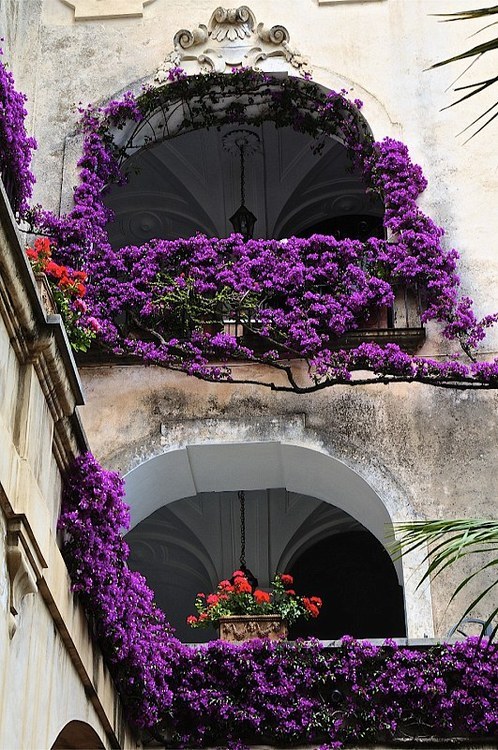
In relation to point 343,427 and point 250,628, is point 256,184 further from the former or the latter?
point 250,628

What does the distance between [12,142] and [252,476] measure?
4495 mm

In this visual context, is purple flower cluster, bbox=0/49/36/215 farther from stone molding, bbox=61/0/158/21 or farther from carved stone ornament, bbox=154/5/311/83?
stone molding, bbox=61/0/158/21

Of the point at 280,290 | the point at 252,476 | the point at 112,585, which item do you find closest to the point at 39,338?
the point at 112,585

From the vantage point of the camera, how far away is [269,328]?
12688 millimetres

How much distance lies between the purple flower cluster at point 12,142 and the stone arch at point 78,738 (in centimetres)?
404

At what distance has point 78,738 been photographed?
Result: 9367 mm

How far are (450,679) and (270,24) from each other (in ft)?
25.4

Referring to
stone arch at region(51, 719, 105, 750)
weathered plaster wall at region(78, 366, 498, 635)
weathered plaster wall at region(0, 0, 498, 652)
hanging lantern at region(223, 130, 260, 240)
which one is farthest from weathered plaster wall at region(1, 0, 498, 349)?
stone arch at region(51, 719, 105, 750)

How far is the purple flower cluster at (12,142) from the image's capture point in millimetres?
9875

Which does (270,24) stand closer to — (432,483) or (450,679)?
(432,483)

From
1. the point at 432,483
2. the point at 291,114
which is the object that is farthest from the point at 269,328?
the point at 291,114

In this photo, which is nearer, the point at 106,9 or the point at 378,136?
the point at 378,136

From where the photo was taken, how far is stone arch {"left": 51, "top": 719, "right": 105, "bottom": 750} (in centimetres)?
902

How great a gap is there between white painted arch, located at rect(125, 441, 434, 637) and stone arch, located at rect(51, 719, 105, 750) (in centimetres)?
344
